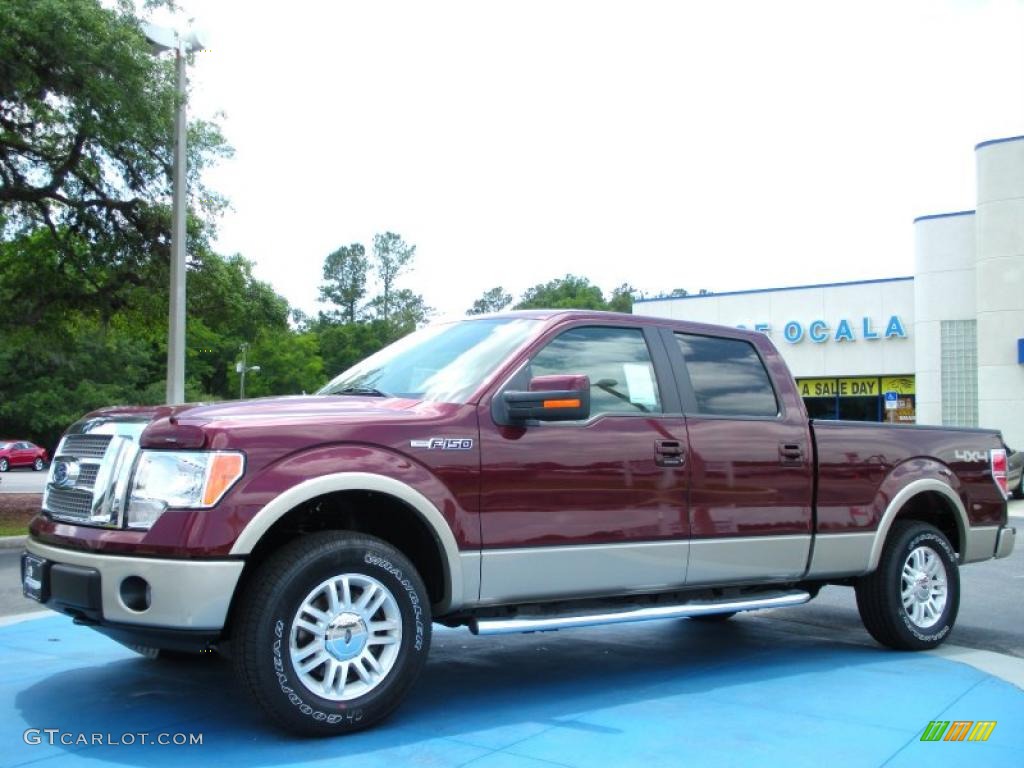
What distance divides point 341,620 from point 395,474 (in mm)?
663

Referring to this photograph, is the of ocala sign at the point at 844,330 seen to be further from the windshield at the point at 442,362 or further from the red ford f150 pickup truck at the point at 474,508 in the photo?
the windshield at the point at 442,362

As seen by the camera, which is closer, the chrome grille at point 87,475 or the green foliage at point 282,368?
the chrome grille at point 87,475

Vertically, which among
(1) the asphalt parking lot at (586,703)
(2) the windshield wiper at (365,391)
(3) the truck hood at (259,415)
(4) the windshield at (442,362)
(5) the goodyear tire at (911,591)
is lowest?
(1) the asphalt parking lot at (586,703)

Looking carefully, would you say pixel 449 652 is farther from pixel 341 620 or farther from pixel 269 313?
pixel 269 313

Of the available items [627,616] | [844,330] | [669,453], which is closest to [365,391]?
[669,453]

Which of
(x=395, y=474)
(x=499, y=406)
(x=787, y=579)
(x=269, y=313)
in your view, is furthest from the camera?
(x=269, y=313)

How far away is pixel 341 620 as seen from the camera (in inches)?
175

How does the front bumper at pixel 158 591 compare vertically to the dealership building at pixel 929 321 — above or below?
below

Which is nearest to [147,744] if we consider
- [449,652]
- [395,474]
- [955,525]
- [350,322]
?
[395,474]

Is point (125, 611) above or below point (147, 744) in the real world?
above

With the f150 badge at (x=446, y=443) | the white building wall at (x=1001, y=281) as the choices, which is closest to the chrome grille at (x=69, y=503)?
the f150 badge at (x=446, y=443)

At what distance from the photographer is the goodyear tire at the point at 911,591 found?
21.7 ft

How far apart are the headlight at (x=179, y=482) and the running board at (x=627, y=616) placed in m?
1.40

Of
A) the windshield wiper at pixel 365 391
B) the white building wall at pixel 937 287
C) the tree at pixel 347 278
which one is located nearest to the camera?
the windshield wiper at pixel 365 391
